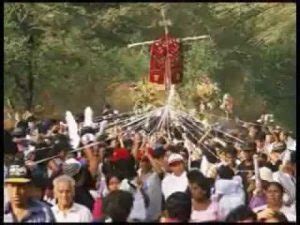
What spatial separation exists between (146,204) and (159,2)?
1.93 metres

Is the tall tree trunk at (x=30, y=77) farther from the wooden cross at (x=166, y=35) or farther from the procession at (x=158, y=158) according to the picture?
the wooden cross at (x=166, y=35)

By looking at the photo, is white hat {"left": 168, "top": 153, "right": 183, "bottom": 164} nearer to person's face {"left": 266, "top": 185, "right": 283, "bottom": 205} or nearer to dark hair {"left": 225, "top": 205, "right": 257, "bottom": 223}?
dark hair {"left": 225, "top": 205, "right": 257, "bottom": 223}

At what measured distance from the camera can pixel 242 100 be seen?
850 cm

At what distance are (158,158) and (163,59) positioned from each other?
953 mm

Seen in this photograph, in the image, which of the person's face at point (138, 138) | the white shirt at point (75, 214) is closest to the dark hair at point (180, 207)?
the person's face at point (138, 138)

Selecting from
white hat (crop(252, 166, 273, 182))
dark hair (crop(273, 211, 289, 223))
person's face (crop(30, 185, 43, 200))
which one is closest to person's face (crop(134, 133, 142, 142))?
person's face (crop(30, 185, 43, 200))

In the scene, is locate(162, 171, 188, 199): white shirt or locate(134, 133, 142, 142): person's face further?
locate(134, 133, 142, 142): person's face

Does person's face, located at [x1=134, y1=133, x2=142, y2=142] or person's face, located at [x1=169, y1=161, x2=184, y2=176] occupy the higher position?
person's face, located at [x1=134, y1=133, x2=142, y2=142]

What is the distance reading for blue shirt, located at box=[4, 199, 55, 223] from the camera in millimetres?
8273

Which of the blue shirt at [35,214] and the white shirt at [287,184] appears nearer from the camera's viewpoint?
the blue shirt at [35,214]

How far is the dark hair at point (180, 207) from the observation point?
830 cm

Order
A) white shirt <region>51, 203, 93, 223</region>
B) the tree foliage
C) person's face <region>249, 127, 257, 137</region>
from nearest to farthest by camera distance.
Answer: white shirt <region>51, 203, 93, 223</region> < the tree foliage < person's face <region>249, 127, 257, 137</region>

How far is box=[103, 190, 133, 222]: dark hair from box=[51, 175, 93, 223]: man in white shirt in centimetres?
18

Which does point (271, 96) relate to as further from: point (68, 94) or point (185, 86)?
point (68, 94)
